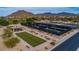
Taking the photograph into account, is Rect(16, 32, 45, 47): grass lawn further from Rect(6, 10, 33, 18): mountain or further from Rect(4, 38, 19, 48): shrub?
Rect(6, 10, 33, 18): mountain

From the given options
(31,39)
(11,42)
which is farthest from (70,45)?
(11,42)

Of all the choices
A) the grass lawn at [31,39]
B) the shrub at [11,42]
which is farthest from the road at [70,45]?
the shrub at [11,42]

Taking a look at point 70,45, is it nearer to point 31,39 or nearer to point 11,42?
point 31,39

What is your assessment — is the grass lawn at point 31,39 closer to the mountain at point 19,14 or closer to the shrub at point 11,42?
the shrub at point 11,42
